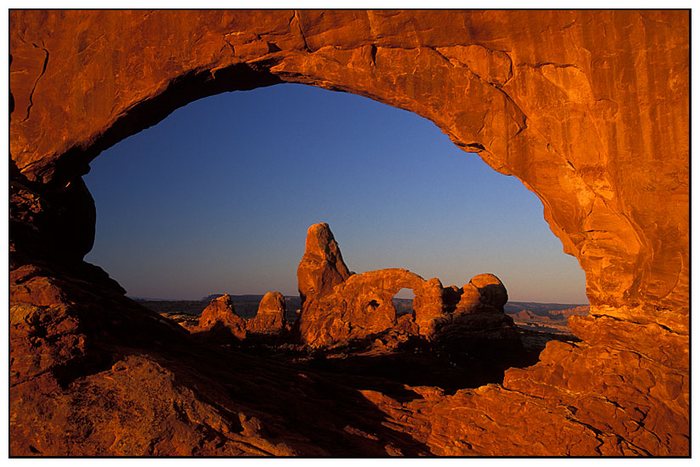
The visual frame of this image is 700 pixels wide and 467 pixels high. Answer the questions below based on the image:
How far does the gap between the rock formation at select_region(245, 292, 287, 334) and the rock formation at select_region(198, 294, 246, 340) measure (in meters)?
3.34

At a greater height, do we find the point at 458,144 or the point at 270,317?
the point at 458,144

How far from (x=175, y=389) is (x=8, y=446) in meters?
2.29

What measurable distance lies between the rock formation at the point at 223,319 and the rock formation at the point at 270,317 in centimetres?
334

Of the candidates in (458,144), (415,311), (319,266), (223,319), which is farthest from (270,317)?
(458,144)

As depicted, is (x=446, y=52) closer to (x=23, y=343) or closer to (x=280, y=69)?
(x=280, y=69)

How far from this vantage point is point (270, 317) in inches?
1323

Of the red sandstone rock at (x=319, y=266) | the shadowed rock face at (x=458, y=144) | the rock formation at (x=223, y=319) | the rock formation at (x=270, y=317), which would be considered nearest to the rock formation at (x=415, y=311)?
the red sandstone rock at (x=319, y=266)

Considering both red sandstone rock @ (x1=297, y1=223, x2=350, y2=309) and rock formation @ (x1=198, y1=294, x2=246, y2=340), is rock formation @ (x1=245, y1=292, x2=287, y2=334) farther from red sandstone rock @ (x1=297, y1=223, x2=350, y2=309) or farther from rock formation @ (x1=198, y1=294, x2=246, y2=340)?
rock formation @ (x1=198, y1=294, x2=246, y2=340)

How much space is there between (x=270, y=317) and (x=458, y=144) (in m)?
24.7

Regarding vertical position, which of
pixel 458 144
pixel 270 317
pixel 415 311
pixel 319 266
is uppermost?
pixel 458 144

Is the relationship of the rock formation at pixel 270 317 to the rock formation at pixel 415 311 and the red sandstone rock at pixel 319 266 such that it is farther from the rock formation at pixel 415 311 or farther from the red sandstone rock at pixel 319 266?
the rock formation at pixel 415 311

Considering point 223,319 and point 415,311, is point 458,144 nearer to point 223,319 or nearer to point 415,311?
point 415,311

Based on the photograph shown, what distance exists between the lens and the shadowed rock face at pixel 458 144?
25.8 feet

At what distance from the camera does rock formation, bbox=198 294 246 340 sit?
27.3m
